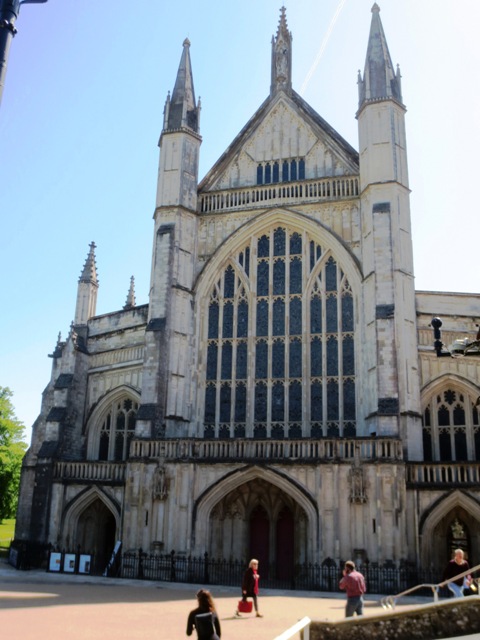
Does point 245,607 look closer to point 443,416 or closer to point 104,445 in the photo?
point 443,416

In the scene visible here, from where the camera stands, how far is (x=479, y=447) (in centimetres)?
2592

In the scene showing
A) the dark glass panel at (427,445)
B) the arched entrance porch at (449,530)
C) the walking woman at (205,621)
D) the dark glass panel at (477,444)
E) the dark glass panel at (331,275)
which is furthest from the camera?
the dark glass panel at (331,275)

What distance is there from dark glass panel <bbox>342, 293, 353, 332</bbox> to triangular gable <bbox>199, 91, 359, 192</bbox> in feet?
18.9

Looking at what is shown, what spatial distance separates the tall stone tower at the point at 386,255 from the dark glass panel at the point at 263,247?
4.21 meters

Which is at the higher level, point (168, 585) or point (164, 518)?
point (164, 518)

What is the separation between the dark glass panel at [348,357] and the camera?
2675 centimetres

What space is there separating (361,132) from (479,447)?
13642mm

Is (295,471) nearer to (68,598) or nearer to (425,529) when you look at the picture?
(425,529)

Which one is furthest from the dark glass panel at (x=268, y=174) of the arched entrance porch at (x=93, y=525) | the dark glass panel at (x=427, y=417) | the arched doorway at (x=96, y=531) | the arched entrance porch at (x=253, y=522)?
the arched doorway at (x=96, y=531)

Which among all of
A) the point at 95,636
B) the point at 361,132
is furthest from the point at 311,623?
the point at 361,132

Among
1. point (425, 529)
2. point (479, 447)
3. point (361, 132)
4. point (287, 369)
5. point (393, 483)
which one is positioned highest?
point (361, 132)

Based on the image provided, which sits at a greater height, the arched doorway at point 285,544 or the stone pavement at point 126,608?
the arched doorway at point 285,544

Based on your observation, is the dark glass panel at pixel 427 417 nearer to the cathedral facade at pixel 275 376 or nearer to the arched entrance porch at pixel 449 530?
the cathedral facade at pixel 275 376

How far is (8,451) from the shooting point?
41906 millimetres
